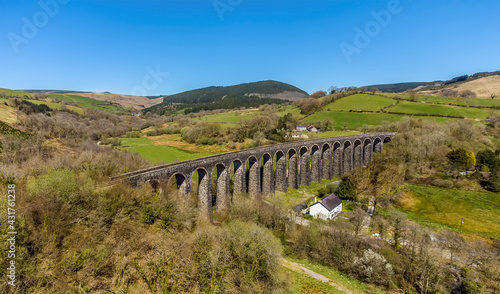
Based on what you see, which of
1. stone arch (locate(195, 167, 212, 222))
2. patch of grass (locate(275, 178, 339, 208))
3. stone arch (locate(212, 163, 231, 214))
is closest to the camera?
stone arch (locate(195, 167, 212, 222))

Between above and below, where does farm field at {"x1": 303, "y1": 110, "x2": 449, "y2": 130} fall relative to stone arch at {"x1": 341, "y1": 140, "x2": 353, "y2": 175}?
above

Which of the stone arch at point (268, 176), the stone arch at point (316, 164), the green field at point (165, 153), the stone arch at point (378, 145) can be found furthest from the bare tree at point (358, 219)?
the stone arch at point (378, 145)

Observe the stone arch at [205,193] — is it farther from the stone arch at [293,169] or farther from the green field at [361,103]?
the green field at [361,103]

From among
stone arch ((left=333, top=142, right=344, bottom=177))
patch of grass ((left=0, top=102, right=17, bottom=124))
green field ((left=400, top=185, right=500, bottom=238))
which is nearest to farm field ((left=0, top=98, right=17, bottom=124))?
patch of grass ((left=0, top=102, right=17, bottom=124))

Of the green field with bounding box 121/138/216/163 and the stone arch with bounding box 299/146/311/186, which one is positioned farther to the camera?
the green field with bounding box 121/138/216/163

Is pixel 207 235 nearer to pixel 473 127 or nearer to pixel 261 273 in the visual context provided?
pixel 261 273

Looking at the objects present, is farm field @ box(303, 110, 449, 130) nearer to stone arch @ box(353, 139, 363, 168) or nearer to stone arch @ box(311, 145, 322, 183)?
stone arch @ box(353, 139, 363, 168)

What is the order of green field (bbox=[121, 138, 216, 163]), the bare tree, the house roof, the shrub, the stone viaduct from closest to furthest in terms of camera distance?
the stone viaduct, the bare tree, the house roof, the shrub, green field (bbox=[121, 138, 216, 163])
